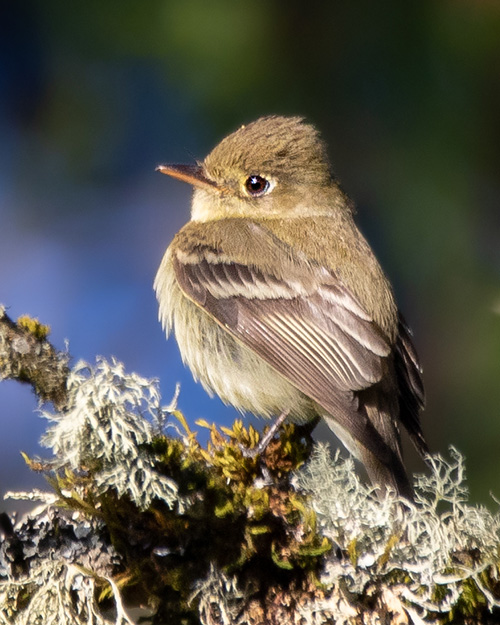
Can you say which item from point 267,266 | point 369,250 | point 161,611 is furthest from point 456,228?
point 161,611

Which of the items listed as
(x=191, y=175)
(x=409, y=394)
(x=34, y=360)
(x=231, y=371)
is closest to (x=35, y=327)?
(x=34, y=360)

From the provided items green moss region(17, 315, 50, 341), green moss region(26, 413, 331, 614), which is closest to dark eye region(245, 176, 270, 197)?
green moss region(26, 413, 331, 614)

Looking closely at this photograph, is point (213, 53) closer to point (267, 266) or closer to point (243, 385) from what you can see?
point (267, 266)

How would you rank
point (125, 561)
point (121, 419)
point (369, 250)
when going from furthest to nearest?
point (369, 250) < point (125, 561) < point (121, 419)

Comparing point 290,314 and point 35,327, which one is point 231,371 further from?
point 35,327

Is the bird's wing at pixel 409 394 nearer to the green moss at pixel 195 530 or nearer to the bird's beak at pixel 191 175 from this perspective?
the bird's beak at pixel 191 175

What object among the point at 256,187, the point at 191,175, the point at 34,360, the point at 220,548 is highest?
the point at 191,175
